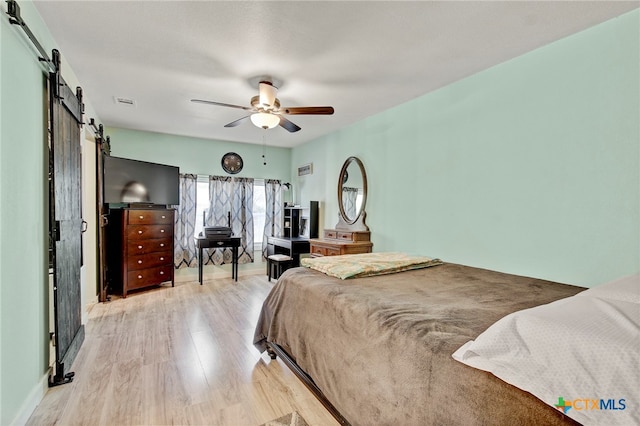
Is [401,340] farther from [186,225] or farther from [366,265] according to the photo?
[186,225]

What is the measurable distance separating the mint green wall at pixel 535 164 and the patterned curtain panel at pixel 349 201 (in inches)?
29.9

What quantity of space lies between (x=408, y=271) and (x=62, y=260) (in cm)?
259

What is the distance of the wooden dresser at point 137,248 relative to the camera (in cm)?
398

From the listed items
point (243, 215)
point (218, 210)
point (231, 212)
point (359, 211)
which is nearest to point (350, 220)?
point (359, 211)

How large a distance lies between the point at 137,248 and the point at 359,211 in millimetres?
3153

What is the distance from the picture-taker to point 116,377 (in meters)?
2.08

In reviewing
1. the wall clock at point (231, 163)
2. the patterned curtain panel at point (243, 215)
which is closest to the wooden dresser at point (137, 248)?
the patterned curtain panel at point (243, 215)

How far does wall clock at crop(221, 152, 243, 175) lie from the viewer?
5.30m

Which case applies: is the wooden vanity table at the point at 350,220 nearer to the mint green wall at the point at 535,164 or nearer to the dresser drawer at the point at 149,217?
the mint green wall at the point at 535,164

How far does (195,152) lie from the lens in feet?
16.6

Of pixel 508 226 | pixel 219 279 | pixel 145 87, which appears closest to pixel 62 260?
pixel 145 87

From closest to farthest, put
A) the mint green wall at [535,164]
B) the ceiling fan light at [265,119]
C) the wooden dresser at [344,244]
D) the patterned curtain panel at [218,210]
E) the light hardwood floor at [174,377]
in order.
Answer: the light hardwood floor at [174,377] < the mint green wall at [535,164] < the ceiling fan light at [265,119] < the wooden dresser at [344,244] < the patterned curtain panel at [218,210]

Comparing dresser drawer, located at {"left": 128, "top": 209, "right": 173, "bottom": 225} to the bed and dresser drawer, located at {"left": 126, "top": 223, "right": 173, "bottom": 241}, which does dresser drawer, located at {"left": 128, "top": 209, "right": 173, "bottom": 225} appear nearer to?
dresser drawer, located at {"left": 126, "top": 223, "right": 173, "bottom": 241}

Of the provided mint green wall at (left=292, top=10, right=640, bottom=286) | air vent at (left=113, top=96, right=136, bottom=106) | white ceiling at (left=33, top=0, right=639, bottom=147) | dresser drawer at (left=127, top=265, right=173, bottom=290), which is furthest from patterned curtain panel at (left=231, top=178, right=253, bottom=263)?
mint green wall at (left=292, top=10, right=640, bottom=286)
